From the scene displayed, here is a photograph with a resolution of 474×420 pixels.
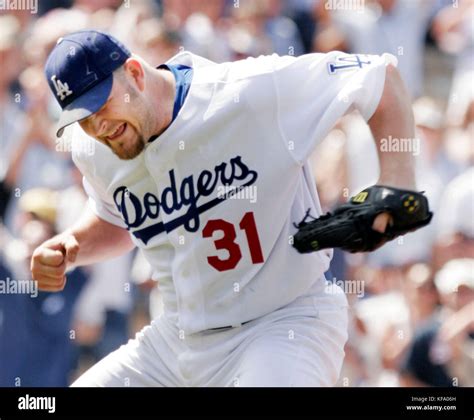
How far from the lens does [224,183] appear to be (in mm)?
3775

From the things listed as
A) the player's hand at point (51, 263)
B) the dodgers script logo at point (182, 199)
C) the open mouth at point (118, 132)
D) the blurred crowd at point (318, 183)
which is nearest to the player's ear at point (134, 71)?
the open mouth at point (118, 132)

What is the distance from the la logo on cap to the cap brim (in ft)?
0.12

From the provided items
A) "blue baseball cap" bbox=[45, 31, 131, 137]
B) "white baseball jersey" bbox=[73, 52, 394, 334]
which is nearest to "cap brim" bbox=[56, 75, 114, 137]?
"blue baseball cap" bbox=[45, 31, 131, 137]

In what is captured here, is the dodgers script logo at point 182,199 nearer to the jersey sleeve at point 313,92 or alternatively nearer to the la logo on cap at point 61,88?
the jersey sleeve at point 313,92

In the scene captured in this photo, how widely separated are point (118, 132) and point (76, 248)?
0.52 m

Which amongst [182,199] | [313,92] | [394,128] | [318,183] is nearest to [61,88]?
[182,199]

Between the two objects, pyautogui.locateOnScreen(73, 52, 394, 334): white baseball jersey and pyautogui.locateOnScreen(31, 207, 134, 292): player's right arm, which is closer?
pyautogui.locateOnScreen(73, 52, 394, 334): white baseball jersey

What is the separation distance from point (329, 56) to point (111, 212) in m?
0.92

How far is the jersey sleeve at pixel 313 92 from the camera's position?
12.1ft

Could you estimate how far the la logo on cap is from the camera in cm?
365

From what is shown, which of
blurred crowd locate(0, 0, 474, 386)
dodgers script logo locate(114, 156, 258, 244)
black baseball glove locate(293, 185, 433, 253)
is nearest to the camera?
black baseball glove locate(293, 185, 433, 253)

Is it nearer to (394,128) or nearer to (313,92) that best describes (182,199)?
(313,92)

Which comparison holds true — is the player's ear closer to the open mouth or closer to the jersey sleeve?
the open mouth
